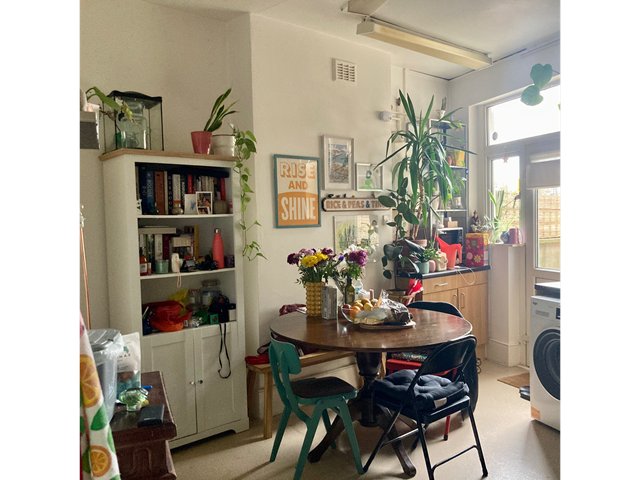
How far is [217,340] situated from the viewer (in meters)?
3.23

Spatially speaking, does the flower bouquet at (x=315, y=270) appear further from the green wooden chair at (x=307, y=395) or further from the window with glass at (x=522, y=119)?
the window with glass at (x=522, y=119)

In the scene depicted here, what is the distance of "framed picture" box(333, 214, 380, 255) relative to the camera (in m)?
4.06

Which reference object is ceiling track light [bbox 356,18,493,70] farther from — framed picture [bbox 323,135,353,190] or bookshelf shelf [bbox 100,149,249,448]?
bookshelf shelf [bbox 100,149,249,448]

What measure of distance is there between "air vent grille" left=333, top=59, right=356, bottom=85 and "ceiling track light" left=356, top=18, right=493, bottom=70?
1.45 feet

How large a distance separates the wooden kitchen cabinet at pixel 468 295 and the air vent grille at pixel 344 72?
6.31ft

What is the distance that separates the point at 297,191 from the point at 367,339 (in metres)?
1.57

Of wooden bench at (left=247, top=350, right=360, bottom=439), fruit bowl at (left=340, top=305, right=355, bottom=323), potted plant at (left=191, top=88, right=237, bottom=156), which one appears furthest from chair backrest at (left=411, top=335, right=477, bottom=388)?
potted plant at (left=191, top=88, right=237, bottom=156)

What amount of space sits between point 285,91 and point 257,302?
5.48ft

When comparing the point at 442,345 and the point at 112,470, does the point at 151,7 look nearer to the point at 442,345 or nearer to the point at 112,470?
the point at 442,345

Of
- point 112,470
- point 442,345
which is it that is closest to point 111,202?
point 442,345

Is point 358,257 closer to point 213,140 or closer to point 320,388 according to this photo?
point 320,388

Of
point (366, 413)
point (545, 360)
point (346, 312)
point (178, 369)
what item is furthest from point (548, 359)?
point (178, 369)

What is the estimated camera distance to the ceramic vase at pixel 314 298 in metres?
3.18

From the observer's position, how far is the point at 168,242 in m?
3.15
